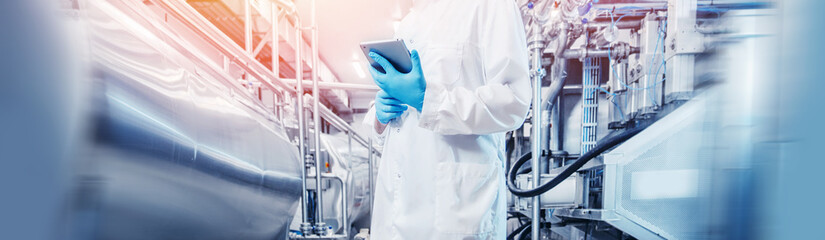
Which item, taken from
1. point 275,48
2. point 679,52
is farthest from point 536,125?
point 275,48

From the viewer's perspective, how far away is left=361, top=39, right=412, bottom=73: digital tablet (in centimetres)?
78

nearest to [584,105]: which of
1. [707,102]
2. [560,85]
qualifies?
[560,85]

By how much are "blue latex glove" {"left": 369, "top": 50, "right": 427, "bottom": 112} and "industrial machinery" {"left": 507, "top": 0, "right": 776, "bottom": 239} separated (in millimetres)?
480

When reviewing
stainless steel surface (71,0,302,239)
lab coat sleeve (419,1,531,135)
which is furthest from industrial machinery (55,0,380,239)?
lab coat sleeve (419,1,531,135)

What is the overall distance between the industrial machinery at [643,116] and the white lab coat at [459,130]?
1.04ft

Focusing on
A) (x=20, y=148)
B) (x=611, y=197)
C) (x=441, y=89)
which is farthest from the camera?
(x=611, y=197)

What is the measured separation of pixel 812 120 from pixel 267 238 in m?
1.06

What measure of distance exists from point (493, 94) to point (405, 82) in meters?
0.19

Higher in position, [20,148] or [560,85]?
[560,85]

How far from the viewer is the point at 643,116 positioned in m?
1.76

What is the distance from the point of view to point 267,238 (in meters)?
1.01

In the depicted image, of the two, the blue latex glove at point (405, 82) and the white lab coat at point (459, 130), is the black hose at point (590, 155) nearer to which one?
the white lab coat at point (459, 130)

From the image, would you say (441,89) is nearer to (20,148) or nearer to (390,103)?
(390,103)

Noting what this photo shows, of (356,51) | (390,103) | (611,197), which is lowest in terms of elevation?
(611,197)
